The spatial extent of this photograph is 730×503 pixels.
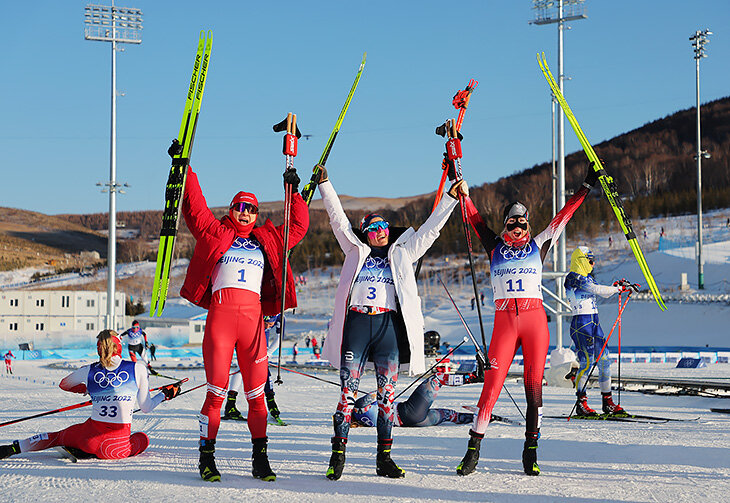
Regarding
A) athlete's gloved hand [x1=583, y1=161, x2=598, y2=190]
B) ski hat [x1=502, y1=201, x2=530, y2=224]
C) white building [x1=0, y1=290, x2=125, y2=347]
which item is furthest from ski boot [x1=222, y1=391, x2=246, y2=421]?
white building [x1=0, y1=290, x2=125, y2=347]

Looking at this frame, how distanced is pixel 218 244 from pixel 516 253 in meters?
2.45

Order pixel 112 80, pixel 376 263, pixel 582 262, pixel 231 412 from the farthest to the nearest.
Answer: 1. pixel 112 80
2. pixel 582 262
3. pixel 231 412
4. pixel 376 263

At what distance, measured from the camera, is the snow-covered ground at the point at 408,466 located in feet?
16.1

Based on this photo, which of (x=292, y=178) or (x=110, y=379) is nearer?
(x=110, y=379)

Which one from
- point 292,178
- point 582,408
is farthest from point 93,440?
point 582,408

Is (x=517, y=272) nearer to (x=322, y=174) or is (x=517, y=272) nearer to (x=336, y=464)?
(x=322, y=174)

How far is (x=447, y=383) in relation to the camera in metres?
7.67

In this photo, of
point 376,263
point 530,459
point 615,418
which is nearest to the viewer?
point 530,459

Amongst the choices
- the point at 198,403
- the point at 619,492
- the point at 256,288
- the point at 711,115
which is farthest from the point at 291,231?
the point at 711,115

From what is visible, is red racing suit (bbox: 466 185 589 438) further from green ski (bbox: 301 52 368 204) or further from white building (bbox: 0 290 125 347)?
white building (bbox: 0 290 125 347)

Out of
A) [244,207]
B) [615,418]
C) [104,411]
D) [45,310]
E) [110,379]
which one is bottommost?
[45,310]

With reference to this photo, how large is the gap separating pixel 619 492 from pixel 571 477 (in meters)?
0.62

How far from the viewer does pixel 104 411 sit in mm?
6023

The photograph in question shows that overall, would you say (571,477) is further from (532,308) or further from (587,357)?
(587,357)
